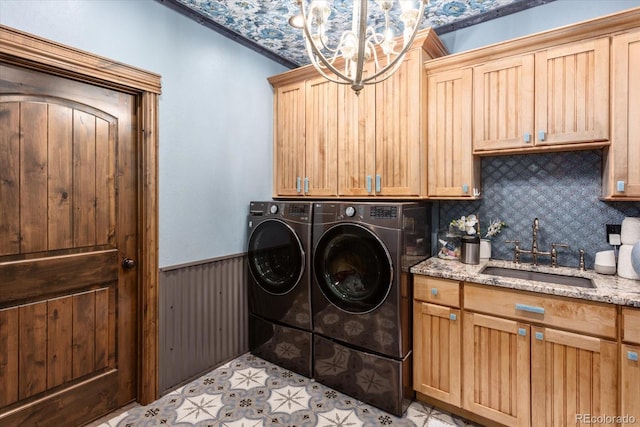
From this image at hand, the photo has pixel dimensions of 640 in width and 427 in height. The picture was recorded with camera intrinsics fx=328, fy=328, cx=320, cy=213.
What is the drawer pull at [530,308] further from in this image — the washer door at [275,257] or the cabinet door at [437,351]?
the washer door at [275,257]

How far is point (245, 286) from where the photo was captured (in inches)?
114

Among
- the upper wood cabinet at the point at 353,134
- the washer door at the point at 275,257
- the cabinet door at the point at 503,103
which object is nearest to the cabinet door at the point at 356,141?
the upper wood cabinet at the point at 353,134

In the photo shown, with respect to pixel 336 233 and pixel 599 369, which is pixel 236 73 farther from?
pixel 599 369

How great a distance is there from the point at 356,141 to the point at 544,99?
48.4 inches

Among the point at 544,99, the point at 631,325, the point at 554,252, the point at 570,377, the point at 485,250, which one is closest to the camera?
the point at 631,325

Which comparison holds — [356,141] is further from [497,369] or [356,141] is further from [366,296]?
[497,369]

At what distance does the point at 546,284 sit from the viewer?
69.5 inches

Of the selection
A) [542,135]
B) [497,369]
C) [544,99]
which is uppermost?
[544,99]

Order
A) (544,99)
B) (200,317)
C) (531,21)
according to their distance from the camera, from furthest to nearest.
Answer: (200,317), (531,21), (544,99)

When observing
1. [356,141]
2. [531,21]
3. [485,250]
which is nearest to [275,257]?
[356,141]

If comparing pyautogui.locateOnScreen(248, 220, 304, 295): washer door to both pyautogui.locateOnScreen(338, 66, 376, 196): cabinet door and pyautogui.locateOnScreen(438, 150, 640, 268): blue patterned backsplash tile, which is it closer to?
pyautogui.locateOnScreen(338, 66, 376, 196): cabinet door

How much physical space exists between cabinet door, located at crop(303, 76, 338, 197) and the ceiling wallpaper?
0.47 meters

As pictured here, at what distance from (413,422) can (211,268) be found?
5.80ft

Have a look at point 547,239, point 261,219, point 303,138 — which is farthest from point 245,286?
point 547,239
